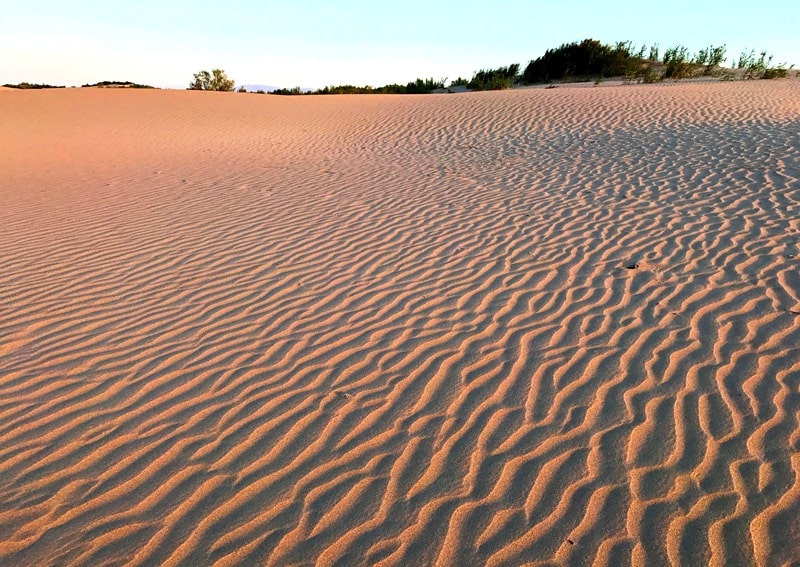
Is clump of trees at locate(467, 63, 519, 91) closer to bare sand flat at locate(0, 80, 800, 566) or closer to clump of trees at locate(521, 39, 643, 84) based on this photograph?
clump of trees at locate(521, 39, 643, 84)

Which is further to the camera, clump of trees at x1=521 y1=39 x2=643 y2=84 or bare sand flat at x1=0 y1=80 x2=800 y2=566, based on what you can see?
clump of trees at x1=521 y1=39 x2=643 y2=84

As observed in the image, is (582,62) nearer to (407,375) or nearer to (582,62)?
(582,62)

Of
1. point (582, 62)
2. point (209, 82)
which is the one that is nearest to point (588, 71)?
point (582, 62)

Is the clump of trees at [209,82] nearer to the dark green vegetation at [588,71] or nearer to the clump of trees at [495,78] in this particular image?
the dark green vegetation at [588,71]

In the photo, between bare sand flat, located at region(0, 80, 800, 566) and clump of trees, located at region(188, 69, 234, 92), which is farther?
clump of trees, located at region(188, 69, 234, 92)

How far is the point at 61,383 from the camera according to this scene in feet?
12.1

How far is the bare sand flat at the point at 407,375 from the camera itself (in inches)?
101

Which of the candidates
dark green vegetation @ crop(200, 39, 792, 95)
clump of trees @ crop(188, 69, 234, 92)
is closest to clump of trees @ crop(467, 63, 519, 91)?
dark green vegetation @ crop(200, 39, 792, 95)

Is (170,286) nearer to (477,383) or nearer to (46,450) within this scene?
(46,450)

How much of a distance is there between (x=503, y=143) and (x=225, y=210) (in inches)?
299

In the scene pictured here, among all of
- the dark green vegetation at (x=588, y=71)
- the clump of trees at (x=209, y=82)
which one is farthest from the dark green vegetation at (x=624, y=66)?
the clump of trees at (x=209, y=82)

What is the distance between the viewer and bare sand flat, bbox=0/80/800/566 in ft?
8.38

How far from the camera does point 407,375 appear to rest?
373 centimetres

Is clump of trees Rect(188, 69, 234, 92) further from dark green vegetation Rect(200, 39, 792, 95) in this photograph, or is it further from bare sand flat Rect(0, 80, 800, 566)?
bare sand flat Rect(0, 80, 800, 566)
